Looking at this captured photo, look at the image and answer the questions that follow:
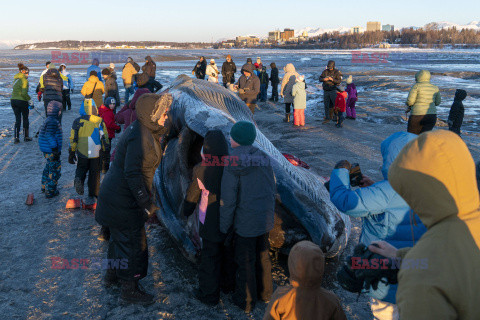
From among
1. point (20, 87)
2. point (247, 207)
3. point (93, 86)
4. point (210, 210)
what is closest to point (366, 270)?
point (247, 207)

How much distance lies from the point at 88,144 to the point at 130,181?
102 inches

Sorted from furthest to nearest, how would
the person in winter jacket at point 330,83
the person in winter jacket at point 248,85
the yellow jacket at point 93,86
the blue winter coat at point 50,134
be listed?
the person in winter jacket at point 330,83
the person in winter jacket at point 248,85
the yellow jacket at point 93,86
the blue winter coat at point 50,134

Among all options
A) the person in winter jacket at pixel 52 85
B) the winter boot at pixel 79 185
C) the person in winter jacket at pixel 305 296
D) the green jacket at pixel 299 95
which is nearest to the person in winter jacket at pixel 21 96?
the person in winter jacket at pixel 52 85

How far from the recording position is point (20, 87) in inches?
352

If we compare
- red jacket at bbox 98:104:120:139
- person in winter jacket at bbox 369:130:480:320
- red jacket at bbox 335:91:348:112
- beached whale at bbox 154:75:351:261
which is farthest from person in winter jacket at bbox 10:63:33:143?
person in winter jacket at bbox 369:130:480:320

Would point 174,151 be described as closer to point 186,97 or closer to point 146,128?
point 186,97

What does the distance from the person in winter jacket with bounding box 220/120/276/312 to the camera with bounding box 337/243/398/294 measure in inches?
54.6

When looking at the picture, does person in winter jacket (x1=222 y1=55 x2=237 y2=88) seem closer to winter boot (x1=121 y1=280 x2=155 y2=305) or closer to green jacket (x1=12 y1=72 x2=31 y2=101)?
green jacket (x1=12 y1=72 x2=31 y2=101)

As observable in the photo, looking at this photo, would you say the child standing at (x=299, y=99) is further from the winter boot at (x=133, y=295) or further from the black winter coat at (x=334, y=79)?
the winter boot at (x=133, y=295)

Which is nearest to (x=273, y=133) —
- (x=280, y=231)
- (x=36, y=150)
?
(x=36, y=150)

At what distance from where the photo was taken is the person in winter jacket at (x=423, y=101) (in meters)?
7.56

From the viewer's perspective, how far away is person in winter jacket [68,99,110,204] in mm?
5641

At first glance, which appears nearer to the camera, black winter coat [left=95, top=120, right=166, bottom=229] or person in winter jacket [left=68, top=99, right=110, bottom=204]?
black winter coat [left=95, top=120, right=166, bottom=229]

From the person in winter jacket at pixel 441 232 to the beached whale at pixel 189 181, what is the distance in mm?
2634
